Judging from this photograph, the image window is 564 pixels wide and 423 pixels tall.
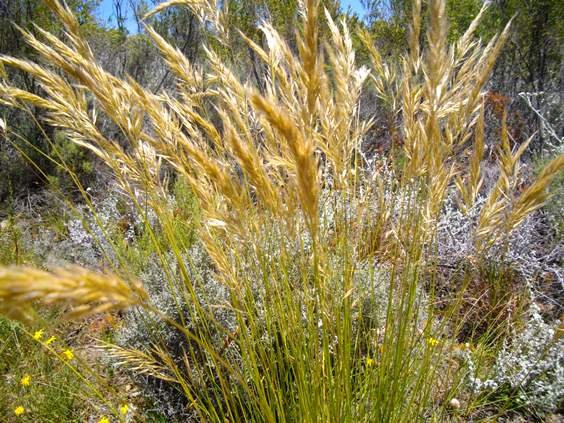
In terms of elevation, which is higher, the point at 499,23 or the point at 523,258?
the point at 499,23

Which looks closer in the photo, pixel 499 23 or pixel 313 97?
pixel 313 97

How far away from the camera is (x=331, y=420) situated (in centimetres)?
127

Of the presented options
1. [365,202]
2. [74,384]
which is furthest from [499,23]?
[74,384]

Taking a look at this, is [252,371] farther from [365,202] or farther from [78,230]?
[78,230]

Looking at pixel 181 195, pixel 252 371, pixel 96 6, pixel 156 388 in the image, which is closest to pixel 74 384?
pixel 156 388

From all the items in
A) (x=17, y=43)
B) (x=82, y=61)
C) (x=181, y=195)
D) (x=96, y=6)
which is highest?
(x=96, y=6)

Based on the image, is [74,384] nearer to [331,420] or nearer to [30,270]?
[331,420]

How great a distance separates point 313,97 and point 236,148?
0.85ft

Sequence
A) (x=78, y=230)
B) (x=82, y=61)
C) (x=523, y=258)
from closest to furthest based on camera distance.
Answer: (x=82, y=61), (x=523, y=258), (x=78, y=230)

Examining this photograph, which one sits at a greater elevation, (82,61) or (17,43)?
(17,43)

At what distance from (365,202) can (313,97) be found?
0.74 metres

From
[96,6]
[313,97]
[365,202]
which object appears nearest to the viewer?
[313,97]

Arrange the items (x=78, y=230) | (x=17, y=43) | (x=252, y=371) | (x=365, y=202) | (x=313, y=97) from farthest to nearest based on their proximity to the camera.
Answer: (x=17, y=43), (x=78, y=230), (x=365, y=202), (x=252, y=371), (x=313, y=97)

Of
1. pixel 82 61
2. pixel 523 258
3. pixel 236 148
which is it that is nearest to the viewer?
pixel 236 148
